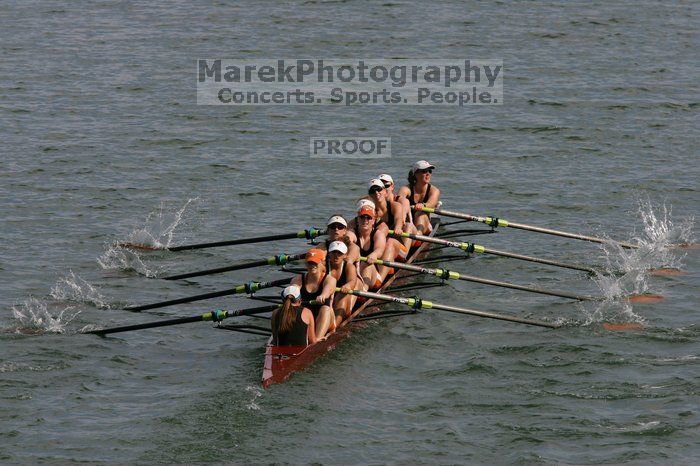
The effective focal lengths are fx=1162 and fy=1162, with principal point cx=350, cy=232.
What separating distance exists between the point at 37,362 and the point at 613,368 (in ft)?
32.7

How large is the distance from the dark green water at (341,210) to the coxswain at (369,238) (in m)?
1.18

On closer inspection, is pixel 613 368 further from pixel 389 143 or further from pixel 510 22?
pixel 510 22

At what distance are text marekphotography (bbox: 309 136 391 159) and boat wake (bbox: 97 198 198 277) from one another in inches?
253

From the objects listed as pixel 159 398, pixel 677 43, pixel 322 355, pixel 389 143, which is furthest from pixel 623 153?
pixel 159 398

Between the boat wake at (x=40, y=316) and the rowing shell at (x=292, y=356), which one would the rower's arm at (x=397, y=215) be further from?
the boat wake at (x=40, y=316)

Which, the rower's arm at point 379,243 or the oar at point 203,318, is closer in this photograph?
the oar at point 203,318

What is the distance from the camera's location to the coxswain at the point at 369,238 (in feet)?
74.7

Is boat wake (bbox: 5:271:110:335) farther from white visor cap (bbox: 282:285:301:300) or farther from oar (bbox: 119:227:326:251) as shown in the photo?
white visor cap (bbox: 282:285:301:300)

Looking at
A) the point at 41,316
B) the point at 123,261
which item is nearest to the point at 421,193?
the point at 123,261

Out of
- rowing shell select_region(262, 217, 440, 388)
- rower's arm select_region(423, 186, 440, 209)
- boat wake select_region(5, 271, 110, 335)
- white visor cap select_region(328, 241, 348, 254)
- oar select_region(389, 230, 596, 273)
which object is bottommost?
rowing shell select_region(262, 217, 440, 388)

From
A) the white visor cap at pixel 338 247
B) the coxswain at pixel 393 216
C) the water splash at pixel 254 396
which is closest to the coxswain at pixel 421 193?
the coxswain at pixel 393 216

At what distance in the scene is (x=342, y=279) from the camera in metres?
21.1


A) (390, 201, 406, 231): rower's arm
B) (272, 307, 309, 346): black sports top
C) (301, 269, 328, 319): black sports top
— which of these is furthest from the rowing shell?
(390, 201, 406, 231): rower's arm

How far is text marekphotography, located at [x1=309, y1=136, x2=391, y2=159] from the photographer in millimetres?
34125
